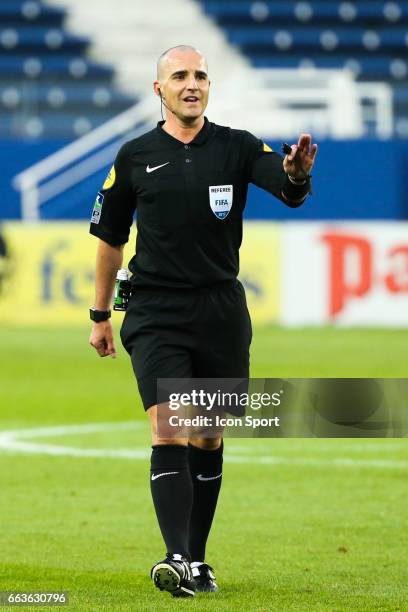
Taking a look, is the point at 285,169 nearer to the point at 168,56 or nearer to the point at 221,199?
the point at 221,199

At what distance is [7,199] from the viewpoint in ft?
85.8

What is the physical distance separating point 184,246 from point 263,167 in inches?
15.3

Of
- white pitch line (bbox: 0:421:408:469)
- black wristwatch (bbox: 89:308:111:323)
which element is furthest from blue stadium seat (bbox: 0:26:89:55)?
black wristwatch (bbox: 89:308:111:323)

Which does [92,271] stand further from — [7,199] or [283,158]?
[283,158]

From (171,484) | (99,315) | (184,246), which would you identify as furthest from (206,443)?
(184,246)

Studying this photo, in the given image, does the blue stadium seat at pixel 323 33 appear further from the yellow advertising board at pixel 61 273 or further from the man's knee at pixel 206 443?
the man's knee at pixel 206 443

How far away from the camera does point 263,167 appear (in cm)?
498

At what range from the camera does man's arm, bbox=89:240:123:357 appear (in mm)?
5246

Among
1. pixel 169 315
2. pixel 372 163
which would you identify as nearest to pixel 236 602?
pixel 169 315

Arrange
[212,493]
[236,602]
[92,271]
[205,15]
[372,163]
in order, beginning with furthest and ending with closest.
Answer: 1. [205,15]
2. [372,163]
3. [92,271]
4. [212,493]
5. [236,602]

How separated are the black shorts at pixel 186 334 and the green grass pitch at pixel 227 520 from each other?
77cm

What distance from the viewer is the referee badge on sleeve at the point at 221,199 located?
4980mm

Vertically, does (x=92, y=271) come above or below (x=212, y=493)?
below

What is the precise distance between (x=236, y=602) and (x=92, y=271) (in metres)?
16.3
